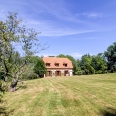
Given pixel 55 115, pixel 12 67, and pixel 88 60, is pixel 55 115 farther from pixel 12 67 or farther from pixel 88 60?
pixel 88 60

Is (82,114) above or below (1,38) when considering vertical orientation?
below

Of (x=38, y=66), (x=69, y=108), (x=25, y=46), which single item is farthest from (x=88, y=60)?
(x=69, y=108)

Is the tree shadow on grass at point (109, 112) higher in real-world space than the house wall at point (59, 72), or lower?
lower

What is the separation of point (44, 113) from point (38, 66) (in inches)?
1402

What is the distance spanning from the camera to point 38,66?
43.3m

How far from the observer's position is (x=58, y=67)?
5241 centimetres

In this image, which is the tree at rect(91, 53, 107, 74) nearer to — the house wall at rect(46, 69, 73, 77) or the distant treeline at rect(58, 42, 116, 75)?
the distant treeline at rect(58, 42, 116, 75)

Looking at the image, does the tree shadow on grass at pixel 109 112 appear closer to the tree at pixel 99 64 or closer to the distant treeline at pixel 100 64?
the distant treeline at pixel 100 64

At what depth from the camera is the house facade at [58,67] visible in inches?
2033

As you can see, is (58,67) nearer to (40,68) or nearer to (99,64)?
(40,68)

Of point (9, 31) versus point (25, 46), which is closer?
point (9, 31)

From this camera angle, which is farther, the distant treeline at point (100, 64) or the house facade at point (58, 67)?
the distant treeline at point (100, 64)

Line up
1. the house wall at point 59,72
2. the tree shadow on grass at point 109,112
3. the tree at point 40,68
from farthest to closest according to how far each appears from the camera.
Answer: the house wall at point 59,72
the tree at point 40,68
the tree shadow on grass at point 109,112

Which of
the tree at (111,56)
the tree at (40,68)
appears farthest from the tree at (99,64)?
the tree at (40,68)
